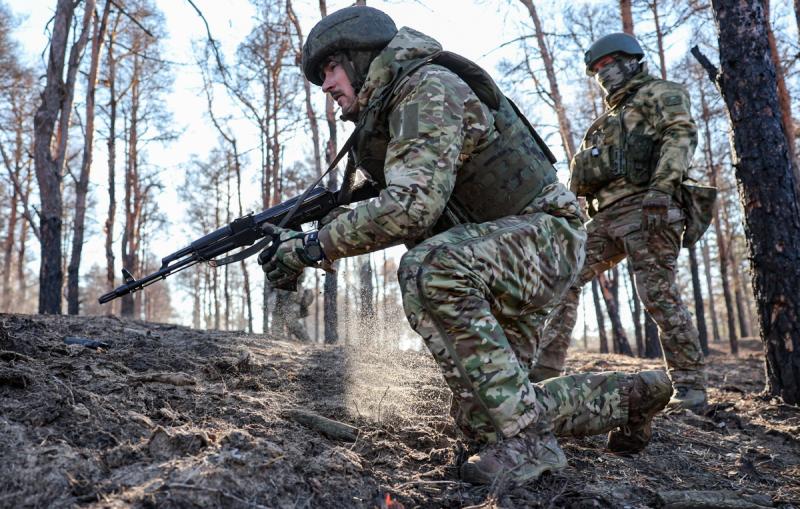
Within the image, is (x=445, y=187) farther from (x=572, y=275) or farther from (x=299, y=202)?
(x=299, y=202)

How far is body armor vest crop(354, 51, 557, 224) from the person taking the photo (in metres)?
2.49

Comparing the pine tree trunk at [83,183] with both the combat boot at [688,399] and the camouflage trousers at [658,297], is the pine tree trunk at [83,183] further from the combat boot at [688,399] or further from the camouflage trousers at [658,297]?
the combat boot at [688,399]

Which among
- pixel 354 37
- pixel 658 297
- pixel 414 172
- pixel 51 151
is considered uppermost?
pixel 51 151

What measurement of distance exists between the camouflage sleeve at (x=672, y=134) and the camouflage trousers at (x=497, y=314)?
1.73 m

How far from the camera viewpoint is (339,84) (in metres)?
A: 2.73

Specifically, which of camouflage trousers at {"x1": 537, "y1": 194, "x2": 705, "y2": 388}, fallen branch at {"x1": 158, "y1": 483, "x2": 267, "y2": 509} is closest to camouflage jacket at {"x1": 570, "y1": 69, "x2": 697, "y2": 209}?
camouflage trousers at {"x1": 537, "y1": 194, "x2": 705, "y2": 388}

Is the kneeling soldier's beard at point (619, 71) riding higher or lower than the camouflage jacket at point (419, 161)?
higher

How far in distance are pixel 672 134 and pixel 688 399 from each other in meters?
1.84

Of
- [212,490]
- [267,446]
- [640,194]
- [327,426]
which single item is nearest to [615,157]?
[640,194]

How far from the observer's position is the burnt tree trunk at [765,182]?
422cm

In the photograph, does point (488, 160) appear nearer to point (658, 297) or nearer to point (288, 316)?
point (658, 297)

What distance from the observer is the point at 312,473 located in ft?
6.32

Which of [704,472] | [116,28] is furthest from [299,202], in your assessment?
[116,28]

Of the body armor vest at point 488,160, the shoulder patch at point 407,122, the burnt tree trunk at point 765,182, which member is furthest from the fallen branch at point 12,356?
the burnt tree trunk at point 765,182
